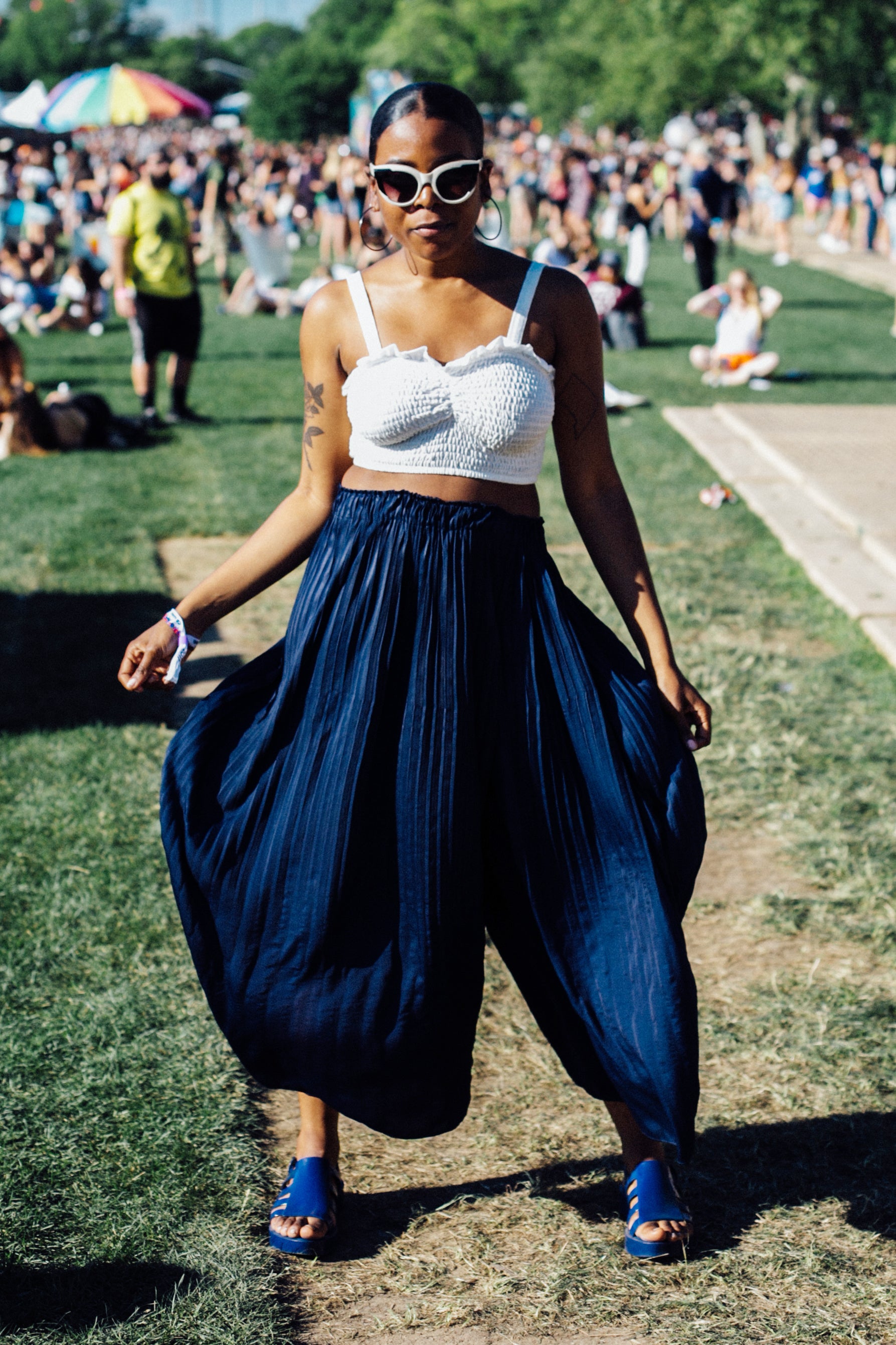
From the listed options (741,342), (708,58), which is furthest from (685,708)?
(708,58)

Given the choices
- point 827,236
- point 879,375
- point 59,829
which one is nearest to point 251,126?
point 827,236

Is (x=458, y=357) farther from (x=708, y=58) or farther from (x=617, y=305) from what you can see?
(x=708, y=58)

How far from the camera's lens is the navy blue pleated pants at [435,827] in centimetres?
253

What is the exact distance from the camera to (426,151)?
2449 mm

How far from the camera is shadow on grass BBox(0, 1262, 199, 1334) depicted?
8.32 feet

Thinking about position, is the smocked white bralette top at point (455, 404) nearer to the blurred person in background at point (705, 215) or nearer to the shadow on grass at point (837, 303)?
the blurred person in background at point (705, 215)

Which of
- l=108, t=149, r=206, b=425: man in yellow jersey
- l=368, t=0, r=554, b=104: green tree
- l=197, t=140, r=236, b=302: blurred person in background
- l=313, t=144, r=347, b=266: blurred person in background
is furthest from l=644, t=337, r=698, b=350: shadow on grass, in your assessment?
l=368, t=0, r=554, b=104: green tree

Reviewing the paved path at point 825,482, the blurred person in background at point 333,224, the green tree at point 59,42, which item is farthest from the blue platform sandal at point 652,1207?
the green tree at point 59,42

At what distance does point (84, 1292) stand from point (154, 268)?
884cm

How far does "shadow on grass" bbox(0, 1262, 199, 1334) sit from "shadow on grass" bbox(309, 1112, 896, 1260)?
0.33 m

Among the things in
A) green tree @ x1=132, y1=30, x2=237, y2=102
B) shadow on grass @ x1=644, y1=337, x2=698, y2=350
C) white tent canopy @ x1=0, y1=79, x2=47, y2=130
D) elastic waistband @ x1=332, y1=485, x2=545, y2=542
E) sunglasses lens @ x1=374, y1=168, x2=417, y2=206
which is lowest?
shadow on grass @ x1=644, y1=337, x2=698, y2=350

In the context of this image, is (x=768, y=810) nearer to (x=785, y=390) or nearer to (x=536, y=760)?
(x=536, y=760)

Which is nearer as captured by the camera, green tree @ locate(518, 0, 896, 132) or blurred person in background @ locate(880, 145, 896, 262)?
blurred person in background @ locate(880, 145, 896, 262)

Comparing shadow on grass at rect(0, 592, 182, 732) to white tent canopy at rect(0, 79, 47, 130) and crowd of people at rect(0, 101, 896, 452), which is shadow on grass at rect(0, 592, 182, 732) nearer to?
crowd of people at rect(0, 101, 896, 452)
